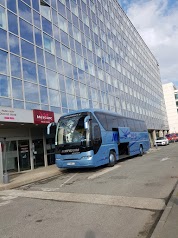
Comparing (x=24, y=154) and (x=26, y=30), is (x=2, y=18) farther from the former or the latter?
(x=24, y=154)

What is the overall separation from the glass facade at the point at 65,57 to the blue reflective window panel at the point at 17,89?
0.21 ft

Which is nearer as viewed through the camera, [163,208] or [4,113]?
[163,208]

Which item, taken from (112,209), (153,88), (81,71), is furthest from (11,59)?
(153,88)

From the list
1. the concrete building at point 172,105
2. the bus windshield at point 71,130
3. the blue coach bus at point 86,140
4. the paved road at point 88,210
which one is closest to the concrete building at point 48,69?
the bus windshield at point 71,130

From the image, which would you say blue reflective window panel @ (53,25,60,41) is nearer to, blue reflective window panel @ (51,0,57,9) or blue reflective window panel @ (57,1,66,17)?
blue reflective window panel @ (51,0,57,9)

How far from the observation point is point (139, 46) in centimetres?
5400

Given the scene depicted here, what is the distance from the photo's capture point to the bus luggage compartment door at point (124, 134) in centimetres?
1769

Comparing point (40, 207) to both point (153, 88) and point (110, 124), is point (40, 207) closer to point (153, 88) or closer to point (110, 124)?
point (110, 124)

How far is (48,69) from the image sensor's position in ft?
65.0

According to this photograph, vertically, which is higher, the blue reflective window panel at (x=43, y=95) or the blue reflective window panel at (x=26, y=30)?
the blue reflective window panel at (x=26, y=30)

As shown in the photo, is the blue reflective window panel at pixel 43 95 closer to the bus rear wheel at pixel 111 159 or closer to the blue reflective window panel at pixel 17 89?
the blue reflective window panel at pixel 17 89

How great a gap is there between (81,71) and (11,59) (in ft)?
33.1

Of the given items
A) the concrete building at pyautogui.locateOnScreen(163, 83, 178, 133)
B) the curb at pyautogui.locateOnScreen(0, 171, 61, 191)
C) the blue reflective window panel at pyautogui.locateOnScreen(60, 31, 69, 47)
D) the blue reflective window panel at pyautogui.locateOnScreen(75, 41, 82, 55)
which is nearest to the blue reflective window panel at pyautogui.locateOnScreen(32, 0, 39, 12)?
the blue reflective window panel at pyautogui.locateOnScreen(60, 31, 69, 47)

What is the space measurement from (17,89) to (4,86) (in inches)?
43.3
